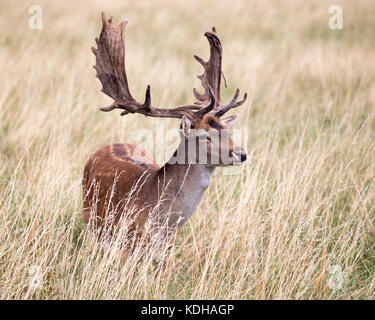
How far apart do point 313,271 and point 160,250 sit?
1162 millimetres

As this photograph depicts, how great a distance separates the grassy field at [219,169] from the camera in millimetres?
4344

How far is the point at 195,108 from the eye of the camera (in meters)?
4.68

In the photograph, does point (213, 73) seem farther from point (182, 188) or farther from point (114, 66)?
point (182, 188)

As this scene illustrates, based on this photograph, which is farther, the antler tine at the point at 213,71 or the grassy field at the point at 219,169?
the antler tine at the point at 213,71

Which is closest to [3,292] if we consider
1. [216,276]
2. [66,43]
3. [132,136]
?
[216,276]

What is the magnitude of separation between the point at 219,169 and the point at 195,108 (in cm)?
168

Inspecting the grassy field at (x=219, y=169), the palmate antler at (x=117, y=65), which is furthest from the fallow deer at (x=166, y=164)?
the grassy field at (x=219, y=169)

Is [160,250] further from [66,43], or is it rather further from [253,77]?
[66,43]

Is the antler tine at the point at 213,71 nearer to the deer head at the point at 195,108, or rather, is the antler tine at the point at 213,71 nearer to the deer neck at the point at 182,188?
the deer head at the point at 195,108

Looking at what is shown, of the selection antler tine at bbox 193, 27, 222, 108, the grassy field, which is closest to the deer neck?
the grassy field

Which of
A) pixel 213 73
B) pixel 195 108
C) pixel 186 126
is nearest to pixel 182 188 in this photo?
pixel 186 126
